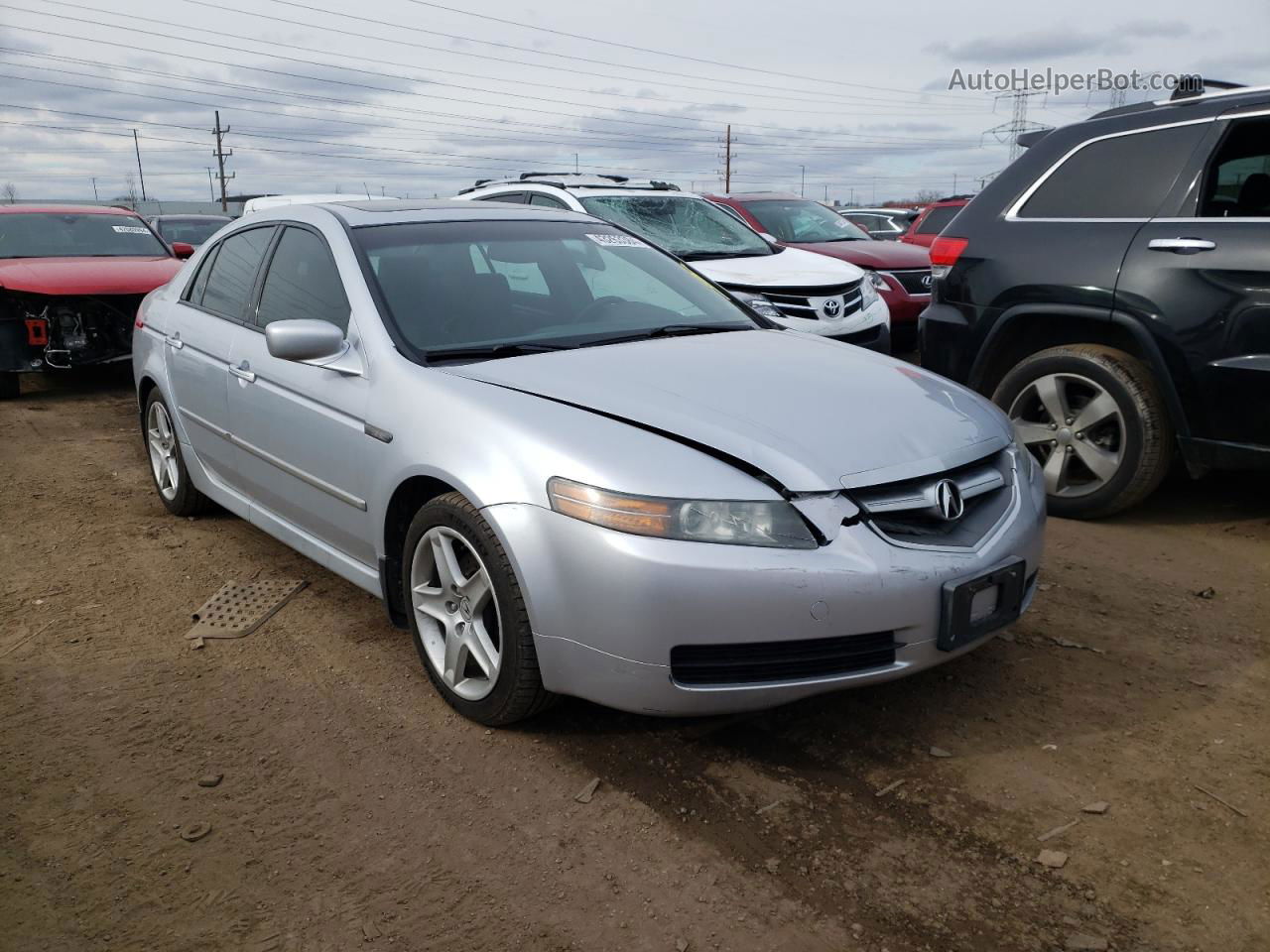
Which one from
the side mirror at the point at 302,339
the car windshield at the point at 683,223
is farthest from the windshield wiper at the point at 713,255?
the side mirror at the point at 302,339

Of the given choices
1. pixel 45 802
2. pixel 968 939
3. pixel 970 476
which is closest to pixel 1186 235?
pixel 970 476

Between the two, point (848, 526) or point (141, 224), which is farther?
point (141, 224)

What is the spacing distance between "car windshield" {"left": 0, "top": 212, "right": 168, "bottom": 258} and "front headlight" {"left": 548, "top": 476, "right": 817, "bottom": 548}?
8775 millimetres

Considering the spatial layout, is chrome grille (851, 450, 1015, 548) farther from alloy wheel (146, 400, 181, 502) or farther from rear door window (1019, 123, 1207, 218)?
alloy wheel (146, 400, 181, 502)

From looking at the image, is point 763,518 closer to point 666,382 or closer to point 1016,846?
point 666,382

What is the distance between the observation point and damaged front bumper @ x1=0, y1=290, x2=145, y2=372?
869cm

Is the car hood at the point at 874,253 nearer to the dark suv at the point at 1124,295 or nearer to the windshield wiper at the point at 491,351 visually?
the dark suv at the point at 1124,295

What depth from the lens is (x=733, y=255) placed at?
29.2ft

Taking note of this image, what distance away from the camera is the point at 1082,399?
16.8 feet

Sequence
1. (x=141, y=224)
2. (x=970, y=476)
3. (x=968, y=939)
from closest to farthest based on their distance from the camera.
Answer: (x=968, y=939), (x=970, y=476), (x=141, y=224)

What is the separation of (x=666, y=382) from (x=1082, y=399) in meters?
2.76

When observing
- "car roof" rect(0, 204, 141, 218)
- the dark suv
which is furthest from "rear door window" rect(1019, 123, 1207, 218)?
"car roof" rect(0, 204, 141, 218)

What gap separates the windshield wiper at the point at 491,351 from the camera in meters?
3.50

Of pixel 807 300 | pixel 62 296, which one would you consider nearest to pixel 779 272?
pixel 807 300
